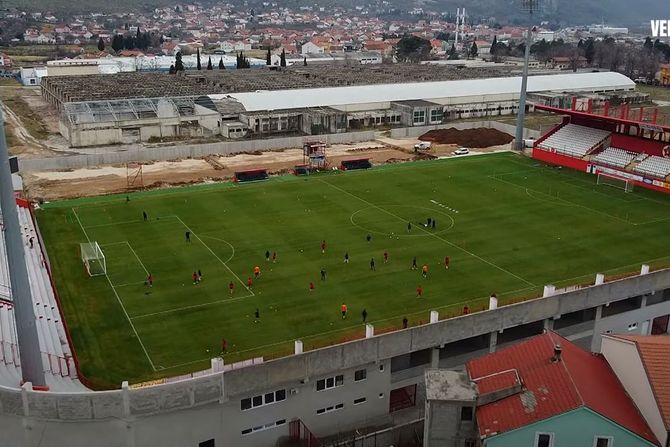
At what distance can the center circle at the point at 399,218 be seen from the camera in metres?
44.5

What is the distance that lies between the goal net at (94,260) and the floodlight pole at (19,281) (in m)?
13.0

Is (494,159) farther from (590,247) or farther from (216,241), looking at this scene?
(216,241)

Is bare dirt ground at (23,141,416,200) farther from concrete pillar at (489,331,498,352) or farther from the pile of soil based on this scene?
concrete pillar at (489,331,498,352)

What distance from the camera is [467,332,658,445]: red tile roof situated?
63.1 ft

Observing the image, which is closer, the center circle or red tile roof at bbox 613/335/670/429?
red tile roof at bbox 613/335/670/429

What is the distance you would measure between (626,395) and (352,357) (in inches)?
383

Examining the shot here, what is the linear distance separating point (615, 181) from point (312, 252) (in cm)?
3116

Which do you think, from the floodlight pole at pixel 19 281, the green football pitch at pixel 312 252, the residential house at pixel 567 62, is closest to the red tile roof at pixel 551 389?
the green football pitch at pixel 312 252

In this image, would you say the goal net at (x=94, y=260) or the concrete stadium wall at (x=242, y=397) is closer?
the concrete stadium wall at (x=242, y=397)

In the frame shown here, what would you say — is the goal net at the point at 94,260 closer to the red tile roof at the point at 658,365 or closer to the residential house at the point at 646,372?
the residential house at the point at 646,372

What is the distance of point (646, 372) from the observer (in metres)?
20.1

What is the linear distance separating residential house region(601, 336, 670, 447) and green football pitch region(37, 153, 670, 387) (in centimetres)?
1129

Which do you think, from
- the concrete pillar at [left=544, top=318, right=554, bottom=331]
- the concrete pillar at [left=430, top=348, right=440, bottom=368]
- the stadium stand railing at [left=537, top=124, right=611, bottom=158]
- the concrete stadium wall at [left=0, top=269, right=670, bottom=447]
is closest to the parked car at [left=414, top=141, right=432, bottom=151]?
the stadium stand railing at [left=537, top=124, right=611, bottom=158]

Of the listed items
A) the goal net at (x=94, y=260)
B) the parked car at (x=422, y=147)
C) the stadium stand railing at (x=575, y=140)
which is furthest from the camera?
the parked car at (x=422, y=147)
